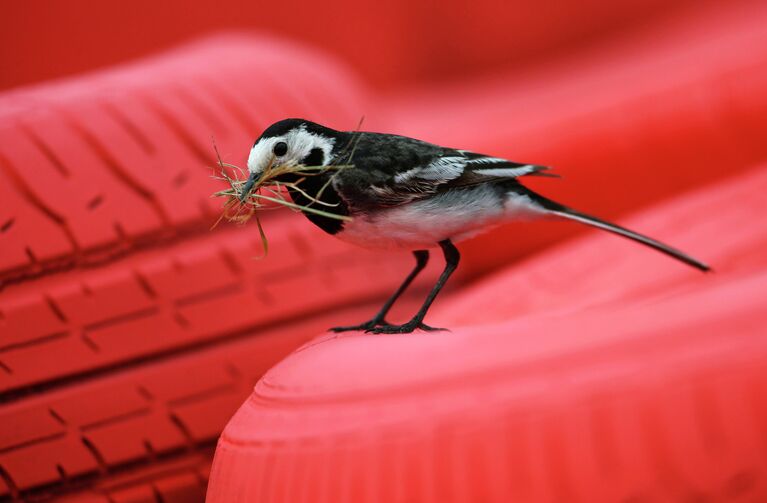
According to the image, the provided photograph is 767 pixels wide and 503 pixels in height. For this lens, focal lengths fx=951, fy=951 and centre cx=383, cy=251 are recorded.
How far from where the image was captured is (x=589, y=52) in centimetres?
553

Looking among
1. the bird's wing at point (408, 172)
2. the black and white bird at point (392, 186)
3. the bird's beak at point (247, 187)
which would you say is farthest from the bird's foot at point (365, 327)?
the bird's beak at point (247, 187)

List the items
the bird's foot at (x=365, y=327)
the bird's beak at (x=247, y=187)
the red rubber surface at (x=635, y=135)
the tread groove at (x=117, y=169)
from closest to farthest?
the bird's beak at (x=247, y=187)
the bird's foot at (x=365, y=327)
the tread groove at (x=117, y=169)
the red rubber surface at (x=635, y=135)

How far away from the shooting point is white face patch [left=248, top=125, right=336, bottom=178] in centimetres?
206

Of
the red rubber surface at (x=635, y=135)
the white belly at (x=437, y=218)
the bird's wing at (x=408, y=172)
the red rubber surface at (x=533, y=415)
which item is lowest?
the red rubber surface at (x=533, y=415)

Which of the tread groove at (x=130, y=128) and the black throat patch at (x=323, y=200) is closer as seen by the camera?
the black throat patch at (x=323, y=200)

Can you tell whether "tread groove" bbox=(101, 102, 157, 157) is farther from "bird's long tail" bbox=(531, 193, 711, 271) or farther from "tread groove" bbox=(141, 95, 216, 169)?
"bird's long tail" bbox=(531, 193, 711, 271)

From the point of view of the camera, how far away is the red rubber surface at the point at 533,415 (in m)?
1.50

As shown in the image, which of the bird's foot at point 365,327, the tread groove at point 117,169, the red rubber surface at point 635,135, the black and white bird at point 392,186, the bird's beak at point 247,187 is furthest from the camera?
the red rubber surface at point 635,135

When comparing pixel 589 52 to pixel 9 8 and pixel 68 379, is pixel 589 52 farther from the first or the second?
pixel 68 379

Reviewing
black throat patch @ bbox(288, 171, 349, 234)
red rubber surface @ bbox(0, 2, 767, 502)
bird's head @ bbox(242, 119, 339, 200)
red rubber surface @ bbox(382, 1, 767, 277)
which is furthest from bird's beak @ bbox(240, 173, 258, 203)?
red rubber surface @ bbox(382, 1, 767, 277)

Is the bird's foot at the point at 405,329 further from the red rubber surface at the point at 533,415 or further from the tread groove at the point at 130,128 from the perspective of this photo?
the tread groove at the point at 130,128

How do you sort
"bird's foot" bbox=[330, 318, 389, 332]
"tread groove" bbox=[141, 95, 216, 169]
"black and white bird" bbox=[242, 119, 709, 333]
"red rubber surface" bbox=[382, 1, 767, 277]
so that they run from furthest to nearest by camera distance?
"red rubber surface" bbox=[382, 1, 767, 277] → "tread groove" bbox=[141, 95, 216, 169] → "bird's foot" bbox=[330, 318, 389, 332] → "black and white bird" bbox=[242, 119, 709, 333]

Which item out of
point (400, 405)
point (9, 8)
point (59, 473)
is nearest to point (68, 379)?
point (59, 473)

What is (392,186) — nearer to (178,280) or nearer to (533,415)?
(178,280)
